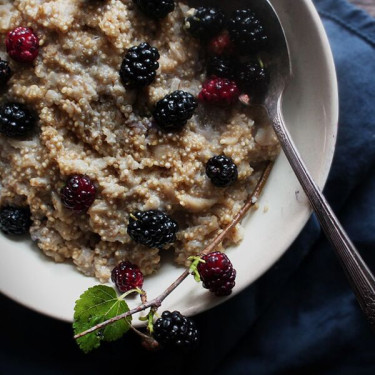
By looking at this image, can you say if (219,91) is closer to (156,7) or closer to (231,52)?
(231,52)

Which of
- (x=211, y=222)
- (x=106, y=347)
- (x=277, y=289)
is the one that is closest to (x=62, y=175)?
(x=211, y=222)

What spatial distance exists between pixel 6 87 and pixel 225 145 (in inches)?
30.4

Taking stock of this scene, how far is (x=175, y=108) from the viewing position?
194 cm

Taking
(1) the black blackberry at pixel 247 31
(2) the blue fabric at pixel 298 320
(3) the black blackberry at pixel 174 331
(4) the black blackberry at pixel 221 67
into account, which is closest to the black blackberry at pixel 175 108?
(4) the black blackberry at pixel 221 67

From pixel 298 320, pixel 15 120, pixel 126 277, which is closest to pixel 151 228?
pixel 126 277

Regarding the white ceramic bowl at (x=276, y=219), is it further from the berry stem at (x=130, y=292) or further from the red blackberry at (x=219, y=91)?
the red blackberry at (x=219, y=91)

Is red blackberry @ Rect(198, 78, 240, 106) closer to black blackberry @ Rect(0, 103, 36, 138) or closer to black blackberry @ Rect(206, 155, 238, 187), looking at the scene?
black blackberry @ Rect(206, 155, 238, 187)

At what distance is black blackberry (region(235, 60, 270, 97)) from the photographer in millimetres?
2029

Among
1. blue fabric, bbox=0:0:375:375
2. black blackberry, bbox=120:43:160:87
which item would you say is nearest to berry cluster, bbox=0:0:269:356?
black blackberry, bbox=120:43:160:87

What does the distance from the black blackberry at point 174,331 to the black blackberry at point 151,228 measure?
0.24 metres

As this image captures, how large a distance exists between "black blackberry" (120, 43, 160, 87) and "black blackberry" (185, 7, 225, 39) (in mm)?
159

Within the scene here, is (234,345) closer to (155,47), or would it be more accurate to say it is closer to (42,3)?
(155,47)

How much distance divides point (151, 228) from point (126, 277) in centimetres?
21

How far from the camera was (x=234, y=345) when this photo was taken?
8.13ft
